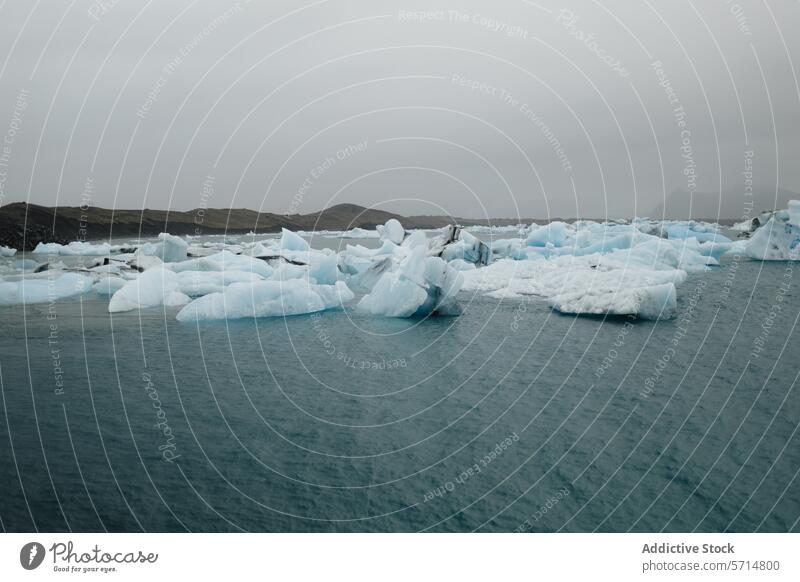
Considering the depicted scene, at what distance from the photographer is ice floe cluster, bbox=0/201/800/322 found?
53.6 ft

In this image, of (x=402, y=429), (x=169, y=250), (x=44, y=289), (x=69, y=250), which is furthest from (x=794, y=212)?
(x=69, y=250)

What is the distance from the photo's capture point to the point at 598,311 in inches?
630

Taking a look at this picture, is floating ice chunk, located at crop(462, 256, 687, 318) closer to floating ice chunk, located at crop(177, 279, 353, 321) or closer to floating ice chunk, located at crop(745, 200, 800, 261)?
floating ice chunk, located at crop(177, 279, 353, 321)

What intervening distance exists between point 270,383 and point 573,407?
596 centimetres

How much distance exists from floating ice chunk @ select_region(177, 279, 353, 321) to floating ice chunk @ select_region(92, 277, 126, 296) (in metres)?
6.68

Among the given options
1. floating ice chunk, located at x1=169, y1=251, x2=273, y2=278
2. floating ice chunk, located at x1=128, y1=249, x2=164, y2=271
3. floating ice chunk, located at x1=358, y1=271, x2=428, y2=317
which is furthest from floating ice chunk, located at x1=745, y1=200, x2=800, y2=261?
floating ice chunk, located at x1=128, y1=249, x2=164, y2=271

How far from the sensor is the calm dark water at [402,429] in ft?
19.0

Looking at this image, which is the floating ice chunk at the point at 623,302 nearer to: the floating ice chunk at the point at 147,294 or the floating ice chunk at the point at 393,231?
the floating ice chunk at the point at 147,294

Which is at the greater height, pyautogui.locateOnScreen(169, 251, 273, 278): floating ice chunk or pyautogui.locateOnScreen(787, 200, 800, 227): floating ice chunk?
pyautogui.locateOnScreen(787, 200, 800, 227): floating ice chunk

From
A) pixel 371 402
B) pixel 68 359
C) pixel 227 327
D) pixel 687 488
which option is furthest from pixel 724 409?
pixel 68 359

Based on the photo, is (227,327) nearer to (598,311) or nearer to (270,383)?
(270,383)

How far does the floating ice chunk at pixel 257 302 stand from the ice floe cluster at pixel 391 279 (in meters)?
0.03

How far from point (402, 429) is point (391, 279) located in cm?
956

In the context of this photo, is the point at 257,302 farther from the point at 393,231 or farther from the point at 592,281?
the point at 393,231
